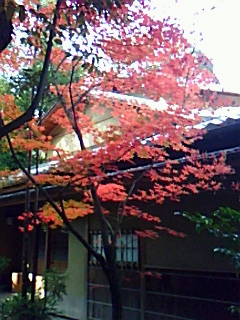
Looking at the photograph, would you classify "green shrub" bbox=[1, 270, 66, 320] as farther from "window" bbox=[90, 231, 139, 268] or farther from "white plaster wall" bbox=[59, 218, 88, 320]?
"white plaster wall" bbox=[59, 218, 88, 320]

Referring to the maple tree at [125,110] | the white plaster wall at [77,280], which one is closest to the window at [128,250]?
the white plaster wall at [77,280]

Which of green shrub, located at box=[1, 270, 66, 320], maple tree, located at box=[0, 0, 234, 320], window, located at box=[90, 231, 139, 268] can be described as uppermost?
maple tree, located at box=[0, 0, 234, 320]

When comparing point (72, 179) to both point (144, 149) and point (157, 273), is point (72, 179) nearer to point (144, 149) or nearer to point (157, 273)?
point (144, 149)

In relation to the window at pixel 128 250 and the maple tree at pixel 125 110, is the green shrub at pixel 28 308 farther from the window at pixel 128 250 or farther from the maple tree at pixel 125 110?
the maple tree at pixel 125 110

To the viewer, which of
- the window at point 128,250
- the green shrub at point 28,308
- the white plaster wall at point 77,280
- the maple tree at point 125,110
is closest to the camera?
the maple tree at point 125,110

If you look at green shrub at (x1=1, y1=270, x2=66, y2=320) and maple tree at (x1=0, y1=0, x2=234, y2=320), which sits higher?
maple tree at (x1=0, y1=0, x2=234, y2=320)

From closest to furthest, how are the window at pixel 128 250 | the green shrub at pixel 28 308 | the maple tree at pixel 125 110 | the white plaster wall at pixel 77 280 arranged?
1. the maple tree at pixel 125 110
2. the green shrub at pixel 28 308
3. the window at pixel 128 250
4. the white plaster wall at pixel 77 280

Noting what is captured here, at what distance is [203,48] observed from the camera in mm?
5922

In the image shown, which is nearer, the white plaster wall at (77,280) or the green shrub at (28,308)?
the green shrub at (28,308)

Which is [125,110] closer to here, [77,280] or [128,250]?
[128,250]

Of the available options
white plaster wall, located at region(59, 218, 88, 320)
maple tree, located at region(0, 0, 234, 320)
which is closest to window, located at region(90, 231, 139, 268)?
white plaster wall, located at region(59, 218, 88, 320)

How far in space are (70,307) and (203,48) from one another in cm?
605

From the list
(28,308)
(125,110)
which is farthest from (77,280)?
(125,110)

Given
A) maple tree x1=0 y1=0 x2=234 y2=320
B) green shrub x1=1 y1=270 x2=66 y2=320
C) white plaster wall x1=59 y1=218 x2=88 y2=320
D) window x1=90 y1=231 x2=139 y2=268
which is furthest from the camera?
white plaster wall x1=59 y1=218 x2=88 y2=320
